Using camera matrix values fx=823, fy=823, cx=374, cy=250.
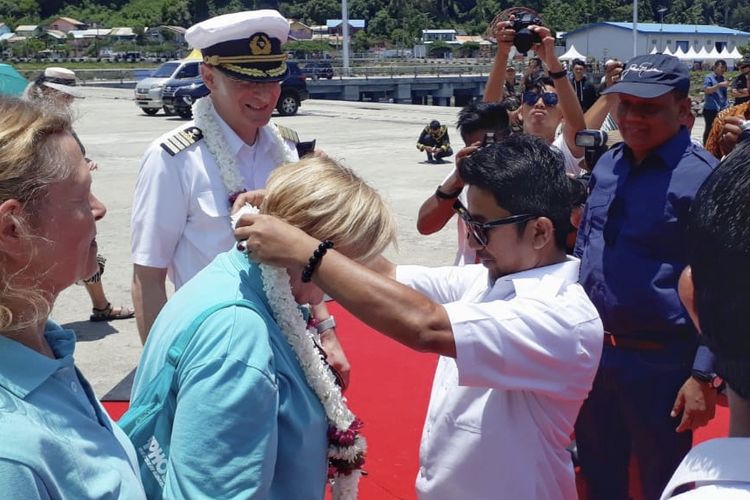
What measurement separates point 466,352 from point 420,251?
21.4 ft

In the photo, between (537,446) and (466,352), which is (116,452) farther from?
(537,446)

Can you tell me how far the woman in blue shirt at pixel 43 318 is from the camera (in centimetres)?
124

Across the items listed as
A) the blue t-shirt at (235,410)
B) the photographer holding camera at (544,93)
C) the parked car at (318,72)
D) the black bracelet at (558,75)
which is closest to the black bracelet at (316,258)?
the blue t-shirt at (235,410)

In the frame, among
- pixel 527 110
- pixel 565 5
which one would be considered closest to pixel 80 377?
pixel 527 110

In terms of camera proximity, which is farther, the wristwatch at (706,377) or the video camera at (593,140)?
the video camera at (593,140)

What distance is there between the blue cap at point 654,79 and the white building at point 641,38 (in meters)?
83.5

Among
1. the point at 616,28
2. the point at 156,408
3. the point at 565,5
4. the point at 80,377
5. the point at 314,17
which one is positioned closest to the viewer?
the point at 80,377

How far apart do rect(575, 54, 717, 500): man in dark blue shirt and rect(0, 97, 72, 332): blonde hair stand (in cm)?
208

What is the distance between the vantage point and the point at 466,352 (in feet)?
6.18

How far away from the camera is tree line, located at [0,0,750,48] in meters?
107

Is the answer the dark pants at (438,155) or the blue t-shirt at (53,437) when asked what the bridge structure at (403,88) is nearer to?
the dark pants at (438,155)

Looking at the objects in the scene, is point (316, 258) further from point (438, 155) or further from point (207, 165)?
point (438, 155)

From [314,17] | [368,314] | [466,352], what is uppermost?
[368,314]

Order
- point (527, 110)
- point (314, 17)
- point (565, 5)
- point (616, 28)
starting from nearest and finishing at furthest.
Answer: point (527, 110)
point (616, 28)
point (565, 5)
point (314, 17)
